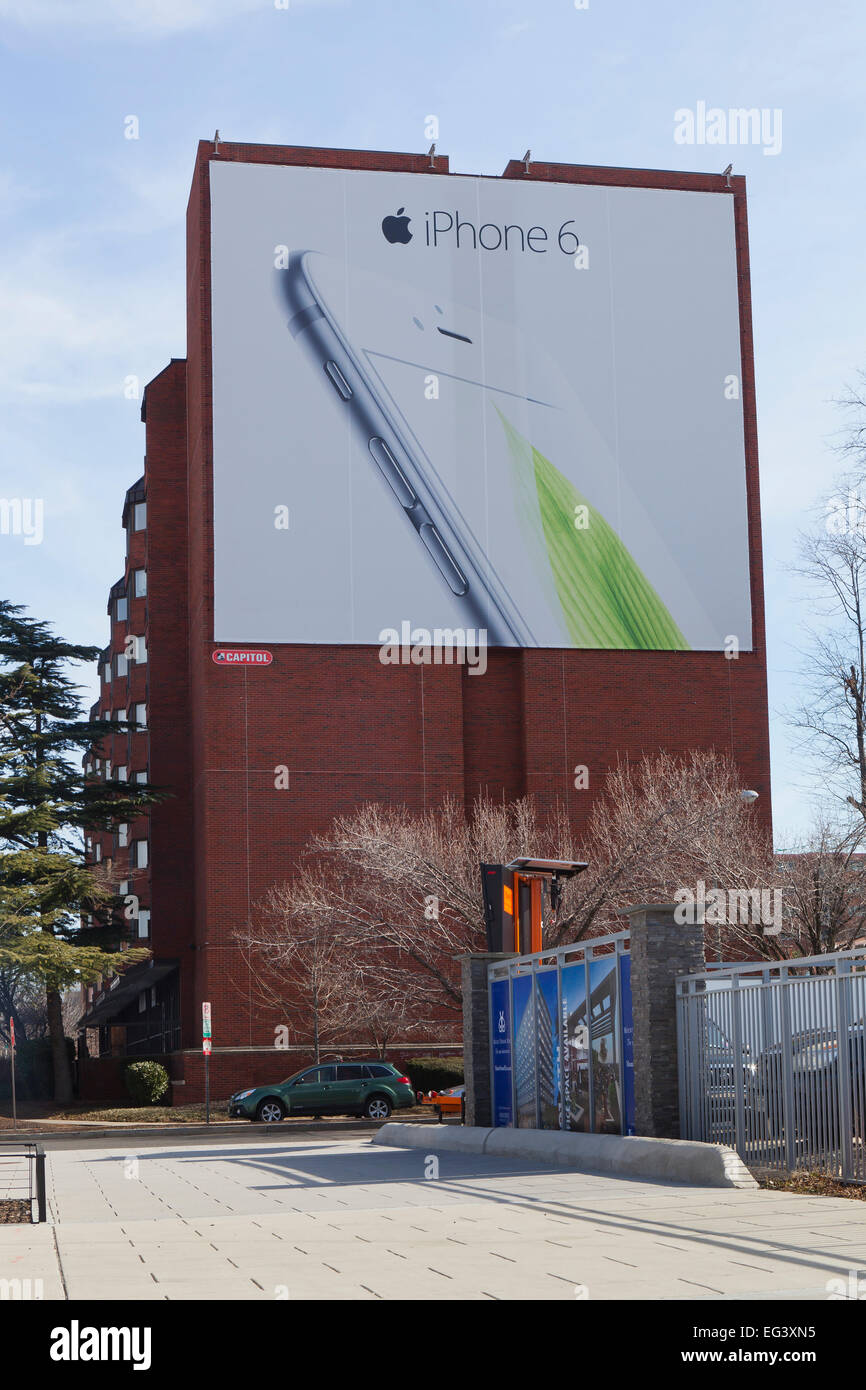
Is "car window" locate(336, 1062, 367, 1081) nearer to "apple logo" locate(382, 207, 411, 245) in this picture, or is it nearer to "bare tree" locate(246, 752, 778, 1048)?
"bare tree" locate(246, 752, 778, 1048)

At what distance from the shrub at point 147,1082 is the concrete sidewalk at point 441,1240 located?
95.9ft

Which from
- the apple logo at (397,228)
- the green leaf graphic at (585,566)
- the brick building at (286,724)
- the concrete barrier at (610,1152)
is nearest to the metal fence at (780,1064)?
the concrete barrier at (610,1152)

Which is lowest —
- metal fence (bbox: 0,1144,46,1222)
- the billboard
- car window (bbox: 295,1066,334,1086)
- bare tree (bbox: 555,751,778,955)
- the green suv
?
the green suv

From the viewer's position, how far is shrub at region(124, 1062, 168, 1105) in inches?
1816

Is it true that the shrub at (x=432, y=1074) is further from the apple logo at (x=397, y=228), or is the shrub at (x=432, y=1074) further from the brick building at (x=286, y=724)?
the apple logo at (x=397, y=228)

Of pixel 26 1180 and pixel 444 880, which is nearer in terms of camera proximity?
pixel 26 1180

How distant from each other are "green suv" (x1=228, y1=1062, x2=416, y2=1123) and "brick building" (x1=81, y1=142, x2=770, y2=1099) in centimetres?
661

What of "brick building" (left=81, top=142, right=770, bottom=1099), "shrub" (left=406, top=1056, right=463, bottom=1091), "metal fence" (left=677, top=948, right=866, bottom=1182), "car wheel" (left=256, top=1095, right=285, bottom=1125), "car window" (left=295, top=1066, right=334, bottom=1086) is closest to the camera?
"metal fence" (left=677, top=948, right=866, bottom=1182)

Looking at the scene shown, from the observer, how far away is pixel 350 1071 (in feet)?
127

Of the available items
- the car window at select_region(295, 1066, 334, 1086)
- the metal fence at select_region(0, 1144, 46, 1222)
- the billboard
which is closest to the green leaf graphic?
the billboard

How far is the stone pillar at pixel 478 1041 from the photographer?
23.6 meters

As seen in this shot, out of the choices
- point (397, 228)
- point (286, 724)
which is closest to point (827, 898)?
point (286, 724)

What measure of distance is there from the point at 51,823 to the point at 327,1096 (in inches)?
622

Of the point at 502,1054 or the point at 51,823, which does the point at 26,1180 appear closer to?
the point at 502,1054
